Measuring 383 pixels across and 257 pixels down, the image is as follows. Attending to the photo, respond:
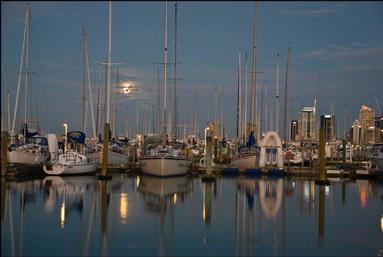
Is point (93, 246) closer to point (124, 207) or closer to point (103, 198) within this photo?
point (124, 207)

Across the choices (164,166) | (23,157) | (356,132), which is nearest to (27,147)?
(23,157)

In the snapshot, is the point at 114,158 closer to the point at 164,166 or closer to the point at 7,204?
the point at 164,166

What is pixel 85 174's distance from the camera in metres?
42.1

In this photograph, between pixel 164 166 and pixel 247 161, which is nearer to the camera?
pixel 164 166

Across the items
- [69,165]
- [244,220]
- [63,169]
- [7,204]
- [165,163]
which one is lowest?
[244,220]

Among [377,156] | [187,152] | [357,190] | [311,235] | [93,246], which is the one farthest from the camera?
[187,152]

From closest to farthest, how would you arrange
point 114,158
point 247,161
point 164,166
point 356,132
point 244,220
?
1. point 244,220
2. point 164,166
3. point 247,161
4. point 114,158
5. point 356,132

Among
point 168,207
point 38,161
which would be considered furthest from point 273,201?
point 38,161

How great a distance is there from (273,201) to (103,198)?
27.7 ft

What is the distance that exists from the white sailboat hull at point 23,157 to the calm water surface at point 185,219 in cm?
943

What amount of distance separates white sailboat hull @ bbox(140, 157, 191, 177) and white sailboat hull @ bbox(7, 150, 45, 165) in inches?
367

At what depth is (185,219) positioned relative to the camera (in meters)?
21.4

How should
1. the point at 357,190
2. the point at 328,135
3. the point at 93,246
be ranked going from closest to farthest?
the point at 93,246, the point at 357,190, the point at 328,135

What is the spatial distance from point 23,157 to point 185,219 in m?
26.3
